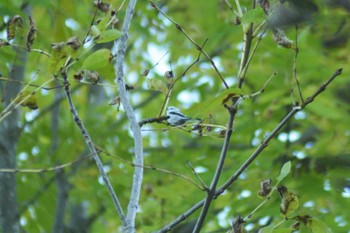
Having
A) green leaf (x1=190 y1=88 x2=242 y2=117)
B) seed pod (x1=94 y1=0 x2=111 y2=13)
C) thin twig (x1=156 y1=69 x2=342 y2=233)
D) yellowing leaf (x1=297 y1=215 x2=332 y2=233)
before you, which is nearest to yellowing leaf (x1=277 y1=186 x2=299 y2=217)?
yellowing leaf (x1=297 y1=215 x2=332 y2=233)

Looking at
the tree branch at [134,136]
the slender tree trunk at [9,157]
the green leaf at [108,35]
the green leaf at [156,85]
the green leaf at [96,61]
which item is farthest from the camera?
the slender tree trunk at [9,157]

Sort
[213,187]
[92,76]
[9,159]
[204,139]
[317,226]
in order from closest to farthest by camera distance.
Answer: [213,187], [317,226], [92,76], [9,159], [204,139]

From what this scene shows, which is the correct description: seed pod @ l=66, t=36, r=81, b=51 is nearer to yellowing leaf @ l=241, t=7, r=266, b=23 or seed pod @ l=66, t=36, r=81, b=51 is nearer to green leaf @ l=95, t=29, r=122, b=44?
green leaf @ l=95, t=29, r=122, b=44

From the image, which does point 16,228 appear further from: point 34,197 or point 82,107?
point 82,107

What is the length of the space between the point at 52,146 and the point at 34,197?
773 millimetres

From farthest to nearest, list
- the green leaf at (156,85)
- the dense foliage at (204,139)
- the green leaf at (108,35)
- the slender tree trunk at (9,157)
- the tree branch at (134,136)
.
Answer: the dense foliage at (204,139) → the slender tree trunk at (9,157) → the green leaf at (156,85) → the green leaf at (108,35) → the tree branch at (134,136)

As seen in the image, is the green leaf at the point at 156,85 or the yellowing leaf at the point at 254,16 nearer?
the yellowing leaf at the point at 254,16

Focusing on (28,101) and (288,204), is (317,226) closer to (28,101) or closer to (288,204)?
(288,204)

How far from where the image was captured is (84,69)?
204cm

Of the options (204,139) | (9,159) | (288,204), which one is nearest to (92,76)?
(288,204)

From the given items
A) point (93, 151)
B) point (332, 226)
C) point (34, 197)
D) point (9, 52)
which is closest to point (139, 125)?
point (93, 151)

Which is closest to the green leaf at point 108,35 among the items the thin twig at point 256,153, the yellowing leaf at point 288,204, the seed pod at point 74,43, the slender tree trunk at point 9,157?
the seed pod at point 74,43

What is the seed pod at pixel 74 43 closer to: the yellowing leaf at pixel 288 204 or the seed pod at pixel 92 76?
the seed pod at pixel 92 76

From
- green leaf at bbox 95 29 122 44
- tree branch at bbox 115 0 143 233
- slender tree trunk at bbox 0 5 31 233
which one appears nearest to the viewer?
tree branch at bbox 115 0 143 233
